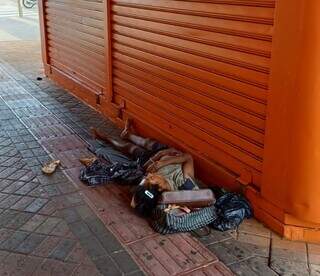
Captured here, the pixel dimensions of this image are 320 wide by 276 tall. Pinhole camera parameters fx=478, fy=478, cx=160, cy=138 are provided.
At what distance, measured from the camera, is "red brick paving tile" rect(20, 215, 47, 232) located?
3.38 m

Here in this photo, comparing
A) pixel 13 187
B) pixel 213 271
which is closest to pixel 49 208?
pixel 13 187

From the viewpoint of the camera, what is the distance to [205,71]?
3.79 metres

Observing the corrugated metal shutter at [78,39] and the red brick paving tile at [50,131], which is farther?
the corrugated metal shutter at [78,39]

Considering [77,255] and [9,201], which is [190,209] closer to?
[77,255]

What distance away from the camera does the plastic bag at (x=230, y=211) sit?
11.1 feet

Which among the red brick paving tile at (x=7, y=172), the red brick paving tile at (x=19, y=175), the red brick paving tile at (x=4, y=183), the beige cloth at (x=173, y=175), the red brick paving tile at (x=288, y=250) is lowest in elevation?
the red brick paving tile at (x=288, y=250)

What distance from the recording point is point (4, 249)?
3113mm

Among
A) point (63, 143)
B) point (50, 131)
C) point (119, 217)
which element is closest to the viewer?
point (119, 217)

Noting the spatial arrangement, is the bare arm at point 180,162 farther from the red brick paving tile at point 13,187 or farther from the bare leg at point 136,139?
the red brick paving tile at point 13,187

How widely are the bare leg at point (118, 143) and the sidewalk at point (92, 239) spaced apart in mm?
305

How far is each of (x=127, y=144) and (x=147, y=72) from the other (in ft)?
2.41

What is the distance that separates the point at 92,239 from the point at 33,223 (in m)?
0.50

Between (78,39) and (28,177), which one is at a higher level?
(78,39)

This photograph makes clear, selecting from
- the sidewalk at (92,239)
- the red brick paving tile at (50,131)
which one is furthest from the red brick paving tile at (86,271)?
the red brick paving tile at (50,131)
